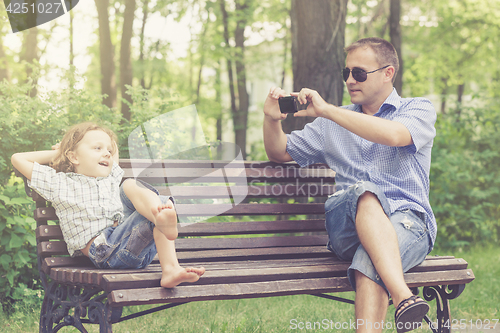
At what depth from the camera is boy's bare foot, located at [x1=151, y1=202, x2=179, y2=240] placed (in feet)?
6.95

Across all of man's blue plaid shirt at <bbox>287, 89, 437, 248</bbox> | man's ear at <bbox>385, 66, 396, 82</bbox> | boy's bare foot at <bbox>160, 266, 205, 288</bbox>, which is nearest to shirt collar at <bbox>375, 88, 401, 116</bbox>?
man's blue plaid shirt at <bbox>287, 89, 437, 248</bbox>

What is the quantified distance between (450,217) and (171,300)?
5328mm

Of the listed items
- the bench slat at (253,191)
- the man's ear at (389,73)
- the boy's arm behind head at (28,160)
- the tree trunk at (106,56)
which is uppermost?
the tree trunk at (106,56)

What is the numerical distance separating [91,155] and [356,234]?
1.50 meters

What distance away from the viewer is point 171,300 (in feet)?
6.93

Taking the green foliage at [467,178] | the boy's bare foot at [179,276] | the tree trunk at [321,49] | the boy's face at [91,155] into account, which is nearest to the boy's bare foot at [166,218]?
the boy's bare foot at [179,276]

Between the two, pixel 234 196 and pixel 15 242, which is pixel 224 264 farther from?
pixel 15 242

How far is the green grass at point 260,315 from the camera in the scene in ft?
10.5

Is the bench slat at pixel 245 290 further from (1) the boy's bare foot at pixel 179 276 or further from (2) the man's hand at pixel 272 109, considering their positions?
(2) the man's hand at pixel 272 109

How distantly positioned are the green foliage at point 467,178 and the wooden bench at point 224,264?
3.26 metres

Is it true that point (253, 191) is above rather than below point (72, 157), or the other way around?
below

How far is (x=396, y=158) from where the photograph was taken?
2812mm

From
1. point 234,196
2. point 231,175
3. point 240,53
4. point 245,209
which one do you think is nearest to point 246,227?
point 245,209

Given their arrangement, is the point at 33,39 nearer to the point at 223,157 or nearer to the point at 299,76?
the point at 299,76
